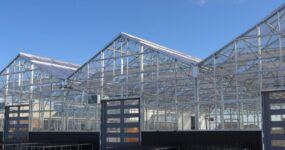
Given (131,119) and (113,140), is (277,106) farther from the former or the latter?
(113,140)

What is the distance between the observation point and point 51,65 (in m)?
32.5

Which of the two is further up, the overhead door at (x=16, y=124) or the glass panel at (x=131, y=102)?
the glass panel at (x=131, y=102)

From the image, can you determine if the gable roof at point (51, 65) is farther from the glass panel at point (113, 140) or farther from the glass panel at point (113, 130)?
the glass panel at point (113, 140)

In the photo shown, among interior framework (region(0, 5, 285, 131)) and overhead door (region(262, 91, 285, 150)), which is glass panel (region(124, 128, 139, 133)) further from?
overhead door (region(262, 91, 285, 150))

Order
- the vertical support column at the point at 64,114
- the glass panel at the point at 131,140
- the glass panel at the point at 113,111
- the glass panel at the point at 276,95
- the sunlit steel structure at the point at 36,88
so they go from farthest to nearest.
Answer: the sunlit steel structure at the point at 36,88 < the vertical support column at the point at 64,114 < the glass panel at the point at 113,111 < the glass panel at the point at 131,140 < the glass panel at the point at 276,95

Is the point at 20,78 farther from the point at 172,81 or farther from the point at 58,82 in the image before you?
the point at 172,81

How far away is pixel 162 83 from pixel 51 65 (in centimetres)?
1261

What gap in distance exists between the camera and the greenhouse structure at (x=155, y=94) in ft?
64.4

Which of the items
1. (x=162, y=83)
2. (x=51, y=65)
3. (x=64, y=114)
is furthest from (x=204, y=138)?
(x=51, y=65)

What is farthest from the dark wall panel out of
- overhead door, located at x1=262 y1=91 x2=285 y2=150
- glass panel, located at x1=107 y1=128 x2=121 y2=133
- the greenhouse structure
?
glass panel, located at x1=107 y1=128 x2=121 y2=133

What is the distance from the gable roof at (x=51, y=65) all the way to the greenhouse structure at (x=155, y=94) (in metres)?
0.13

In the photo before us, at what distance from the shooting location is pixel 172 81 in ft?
75.7

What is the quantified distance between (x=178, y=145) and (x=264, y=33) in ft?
24.4

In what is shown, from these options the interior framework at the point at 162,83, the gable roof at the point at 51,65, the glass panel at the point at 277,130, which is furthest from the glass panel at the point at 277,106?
the gable roof at the point at 51,65
